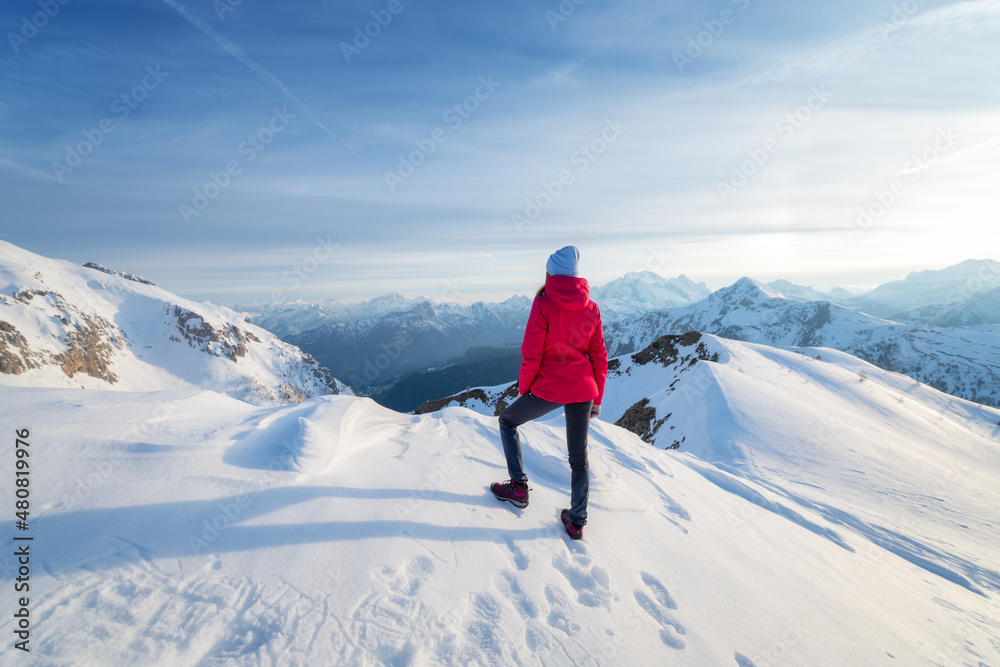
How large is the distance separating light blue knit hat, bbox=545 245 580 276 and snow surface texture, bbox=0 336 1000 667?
10.1 ft

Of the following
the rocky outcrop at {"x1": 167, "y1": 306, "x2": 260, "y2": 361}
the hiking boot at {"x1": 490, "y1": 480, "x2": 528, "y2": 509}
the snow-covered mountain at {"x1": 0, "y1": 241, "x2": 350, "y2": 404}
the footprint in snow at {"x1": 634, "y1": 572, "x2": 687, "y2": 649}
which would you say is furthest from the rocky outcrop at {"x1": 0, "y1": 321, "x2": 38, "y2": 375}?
the footprint in snow at {"x1": 634, "y1": 572, "x2": 687, "y2": 649}

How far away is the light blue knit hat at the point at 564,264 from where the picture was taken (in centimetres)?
440

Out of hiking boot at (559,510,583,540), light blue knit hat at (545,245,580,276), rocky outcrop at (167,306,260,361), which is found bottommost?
rocky outcrop at (167,306,260,361)

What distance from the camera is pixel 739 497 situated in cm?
716

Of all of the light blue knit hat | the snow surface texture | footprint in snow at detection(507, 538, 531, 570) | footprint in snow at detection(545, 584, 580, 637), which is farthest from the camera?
the light blue knit hat

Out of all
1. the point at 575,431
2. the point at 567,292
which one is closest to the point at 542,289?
the point at 567,292

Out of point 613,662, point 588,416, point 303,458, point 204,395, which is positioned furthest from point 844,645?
point 204,395

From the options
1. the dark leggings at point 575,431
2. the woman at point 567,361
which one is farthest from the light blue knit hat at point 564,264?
the dark leggings at point 575,431

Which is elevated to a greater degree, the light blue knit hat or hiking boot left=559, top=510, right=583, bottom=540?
the light blue knit hat

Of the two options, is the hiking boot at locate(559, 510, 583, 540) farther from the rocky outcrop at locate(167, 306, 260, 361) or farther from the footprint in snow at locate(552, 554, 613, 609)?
the rocky outcrop at locate(167, 306, 260, 361)

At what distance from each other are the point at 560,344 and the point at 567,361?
0.22 meters

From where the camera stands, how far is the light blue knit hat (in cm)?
440

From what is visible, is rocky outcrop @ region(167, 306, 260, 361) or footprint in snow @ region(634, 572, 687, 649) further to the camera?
rocky outcrop @ region(167, 306, 260, 361)

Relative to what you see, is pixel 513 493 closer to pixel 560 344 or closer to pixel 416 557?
pixel 416 557
